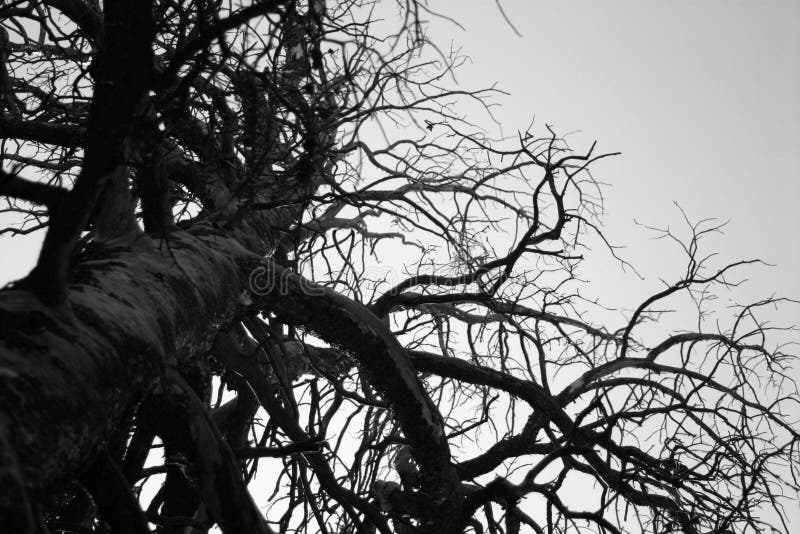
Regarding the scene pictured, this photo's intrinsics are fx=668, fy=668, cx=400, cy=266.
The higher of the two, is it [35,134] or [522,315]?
[522,315]

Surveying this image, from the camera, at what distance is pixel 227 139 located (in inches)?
125

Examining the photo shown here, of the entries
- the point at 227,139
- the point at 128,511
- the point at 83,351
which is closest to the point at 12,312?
the point at 83,351

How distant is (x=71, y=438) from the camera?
1255 millimetres

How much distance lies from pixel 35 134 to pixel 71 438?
8.07ft

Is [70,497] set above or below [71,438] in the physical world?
above

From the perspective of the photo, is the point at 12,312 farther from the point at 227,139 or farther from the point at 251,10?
the point at 227,139

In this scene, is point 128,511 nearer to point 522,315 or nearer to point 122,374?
point 122,374

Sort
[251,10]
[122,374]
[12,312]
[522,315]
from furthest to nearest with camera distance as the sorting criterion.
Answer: [522,315]
[122,374]
[12,312]
[251,10]

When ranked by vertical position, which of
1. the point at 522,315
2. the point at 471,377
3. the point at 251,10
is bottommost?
the point at 251,10

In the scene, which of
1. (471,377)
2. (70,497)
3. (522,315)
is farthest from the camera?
(522,315)

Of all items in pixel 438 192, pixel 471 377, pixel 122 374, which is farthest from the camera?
pixel 438 192

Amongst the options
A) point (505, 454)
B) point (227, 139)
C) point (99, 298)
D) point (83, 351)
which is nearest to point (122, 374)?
point (83, 351)

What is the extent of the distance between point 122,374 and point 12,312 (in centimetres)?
27

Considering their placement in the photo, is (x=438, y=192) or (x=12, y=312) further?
(x=438, y=192)
